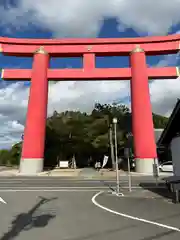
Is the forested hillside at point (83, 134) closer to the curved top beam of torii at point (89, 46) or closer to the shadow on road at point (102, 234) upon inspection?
the curved top beam of torii at point (89, 46)

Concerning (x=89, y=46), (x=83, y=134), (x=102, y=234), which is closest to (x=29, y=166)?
(x=83, y=134)

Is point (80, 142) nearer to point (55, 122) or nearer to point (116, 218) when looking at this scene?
point (55, 122)

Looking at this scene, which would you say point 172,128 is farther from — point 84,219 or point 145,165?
point 145,165

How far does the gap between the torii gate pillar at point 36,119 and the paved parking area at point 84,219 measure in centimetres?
1600

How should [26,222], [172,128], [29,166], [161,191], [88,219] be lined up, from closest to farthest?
[26,222]
[88,219]
[172,128]
[161,191]
[29,166]

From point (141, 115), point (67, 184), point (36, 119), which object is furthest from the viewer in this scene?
point (36, 119)

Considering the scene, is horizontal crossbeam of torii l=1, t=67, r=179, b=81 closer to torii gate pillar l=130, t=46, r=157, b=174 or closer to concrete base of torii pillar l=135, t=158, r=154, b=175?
torii gate pillar l=130, t=46, r=157, b=174

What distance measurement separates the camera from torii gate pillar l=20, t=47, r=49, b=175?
1057 inches

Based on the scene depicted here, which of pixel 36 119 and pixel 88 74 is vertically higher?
pixel 88 74

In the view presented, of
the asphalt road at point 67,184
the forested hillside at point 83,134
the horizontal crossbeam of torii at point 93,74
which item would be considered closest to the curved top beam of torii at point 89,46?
the horizontal crossbeam of torii at point 93,74

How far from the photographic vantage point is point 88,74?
2808cm

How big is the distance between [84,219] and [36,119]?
20.9 meters

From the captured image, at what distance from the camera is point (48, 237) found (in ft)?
18.6

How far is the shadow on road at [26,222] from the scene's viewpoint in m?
6.02
